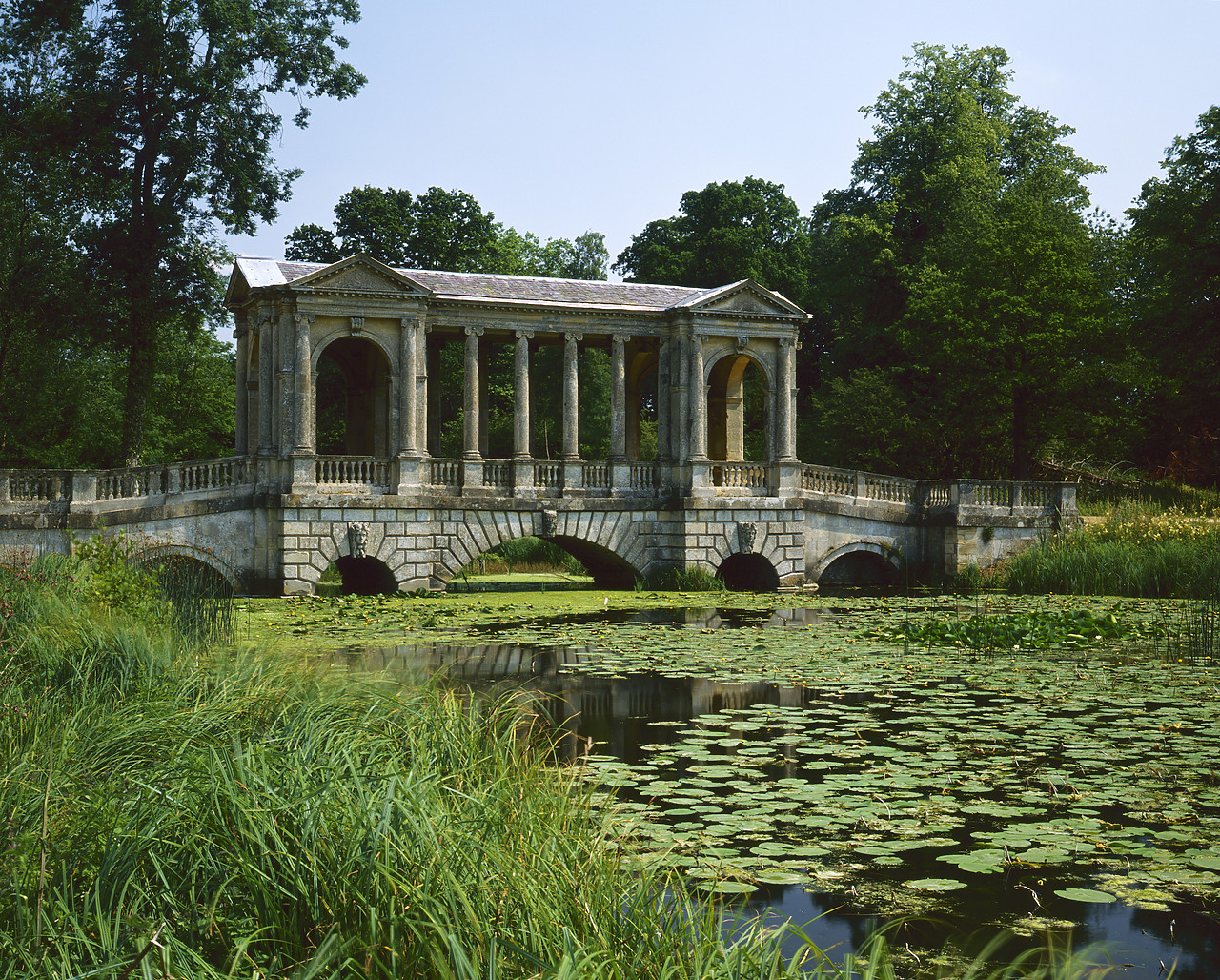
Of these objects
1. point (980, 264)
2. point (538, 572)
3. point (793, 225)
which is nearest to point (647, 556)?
point (538, 572)

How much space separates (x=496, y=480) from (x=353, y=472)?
297 centimetres

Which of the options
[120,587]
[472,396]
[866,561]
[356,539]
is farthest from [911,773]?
[866,561]

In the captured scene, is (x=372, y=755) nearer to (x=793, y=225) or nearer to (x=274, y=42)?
(x=274, y=42)

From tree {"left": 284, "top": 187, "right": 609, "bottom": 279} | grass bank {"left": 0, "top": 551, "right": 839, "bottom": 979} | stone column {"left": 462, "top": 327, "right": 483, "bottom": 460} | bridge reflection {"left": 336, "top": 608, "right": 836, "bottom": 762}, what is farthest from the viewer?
tree {"left": 284, "top": 187, "right": 609, "bottom": 279}

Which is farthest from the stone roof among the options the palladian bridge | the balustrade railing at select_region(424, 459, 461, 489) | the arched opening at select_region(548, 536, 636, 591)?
the arched opening at select_region(548, 536, 636, 591)

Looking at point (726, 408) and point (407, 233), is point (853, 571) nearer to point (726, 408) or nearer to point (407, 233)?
point (726, 408)

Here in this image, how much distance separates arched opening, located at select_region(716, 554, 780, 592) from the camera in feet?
83.9

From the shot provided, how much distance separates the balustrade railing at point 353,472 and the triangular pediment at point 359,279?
3.28 meters

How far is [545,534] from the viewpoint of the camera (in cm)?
2402

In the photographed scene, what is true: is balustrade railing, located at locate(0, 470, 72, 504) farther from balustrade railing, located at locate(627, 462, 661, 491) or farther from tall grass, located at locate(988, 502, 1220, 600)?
tall grass, located at locate(988, 502, 1220, 600)

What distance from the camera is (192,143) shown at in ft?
90.3

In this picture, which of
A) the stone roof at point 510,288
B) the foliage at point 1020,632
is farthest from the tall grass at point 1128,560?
the stone roof at point 510,288

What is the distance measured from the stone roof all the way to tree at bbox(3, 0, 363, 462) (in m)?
4.52

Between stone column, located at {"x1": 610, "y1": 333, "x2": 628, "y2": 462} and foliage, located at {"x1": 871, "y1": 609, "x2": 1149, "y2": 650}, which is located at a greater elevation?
stone column, located at {"x1": 610, "y1": 333, "x2": 628, "y2": 462}
